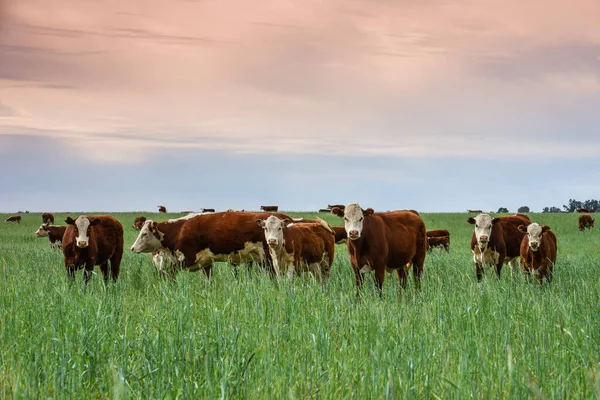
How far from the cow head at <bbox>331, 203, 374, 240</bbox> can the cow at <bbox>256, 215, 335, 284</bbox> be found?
1.73 metres

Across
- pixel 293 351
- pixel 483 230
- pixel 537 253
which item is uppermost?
pixel 483 230

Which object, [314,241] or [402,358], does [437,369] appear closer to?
[402,358]

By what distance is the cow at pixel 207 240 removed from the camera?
48.9ft

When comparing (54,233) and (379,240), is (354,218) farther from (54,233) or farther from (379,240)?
(54,233)

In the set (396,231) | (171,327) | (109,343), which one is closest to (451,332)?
(171,327)

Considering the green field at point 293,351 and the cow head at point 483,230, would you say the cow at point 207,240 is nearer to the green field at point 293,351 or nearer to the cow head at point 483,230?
the cow head at point 483,230

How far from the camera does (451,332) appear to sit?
7.33m

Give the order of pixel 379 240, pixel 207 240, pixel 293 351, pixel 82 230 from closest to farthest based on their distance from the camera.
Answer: pixel 293 351 < pixel 379 240 < pixel 82 230 < pixel 207 240

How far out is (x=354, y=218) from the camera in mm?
11625

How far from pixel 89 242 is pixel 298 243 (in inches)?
181

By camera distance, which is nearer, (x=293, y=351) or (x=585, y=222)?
(x=293, y=351)

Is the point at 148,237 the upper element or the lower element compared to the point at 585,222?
upper

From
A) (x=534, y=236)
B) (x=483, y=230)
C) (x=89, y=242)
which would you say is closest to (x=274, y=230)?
(x=89, y=242)

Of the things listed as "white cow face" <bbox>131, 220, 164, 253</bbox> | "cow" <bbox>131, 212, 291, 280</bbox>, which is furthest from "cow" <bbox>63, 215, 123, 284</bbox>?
"cow" <bbox>131, 212, 291, 280</bbox>
